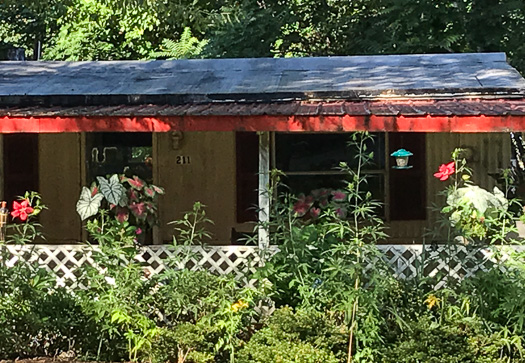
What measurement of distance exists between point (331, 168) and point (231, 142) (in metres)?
1.59

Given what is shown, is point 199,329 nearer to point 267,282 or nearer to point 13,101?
point 267,282

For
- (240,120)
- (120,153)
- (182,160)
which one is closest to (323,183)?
(182,160)

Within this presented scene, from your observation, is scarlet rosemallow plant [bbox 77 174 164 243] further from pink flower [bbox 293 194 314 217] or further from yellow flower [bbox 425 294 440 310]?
yellow flower [bbox 425 294 440 310]

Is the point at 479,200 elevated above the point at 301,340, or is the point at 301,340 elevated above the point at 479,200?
the point at 479,200

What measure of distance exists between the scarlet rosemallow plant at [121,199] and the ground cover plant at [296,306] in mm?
396

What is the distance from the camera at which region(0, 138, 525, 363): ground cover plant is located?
626 cm

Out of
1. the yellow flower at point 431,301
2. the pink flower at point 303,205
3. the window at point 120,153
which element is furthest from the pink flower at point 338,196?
the window at point 120,153

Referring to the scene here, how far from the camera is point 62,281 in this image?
7766mm

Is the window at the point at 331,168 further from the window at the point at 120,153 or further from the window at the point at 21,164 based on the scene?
the window at the point at 21,164

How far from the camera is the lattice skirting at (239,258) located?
22.5 ft

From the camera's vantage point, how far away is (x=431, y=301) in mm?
6438

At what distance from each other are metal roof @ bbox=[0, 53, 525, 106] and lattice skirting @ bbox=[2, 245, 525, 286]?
193 cm

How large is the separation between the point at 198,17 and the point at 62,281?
429 centimetres

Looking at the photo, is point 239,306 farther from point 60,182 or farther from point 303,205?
point 60,182
